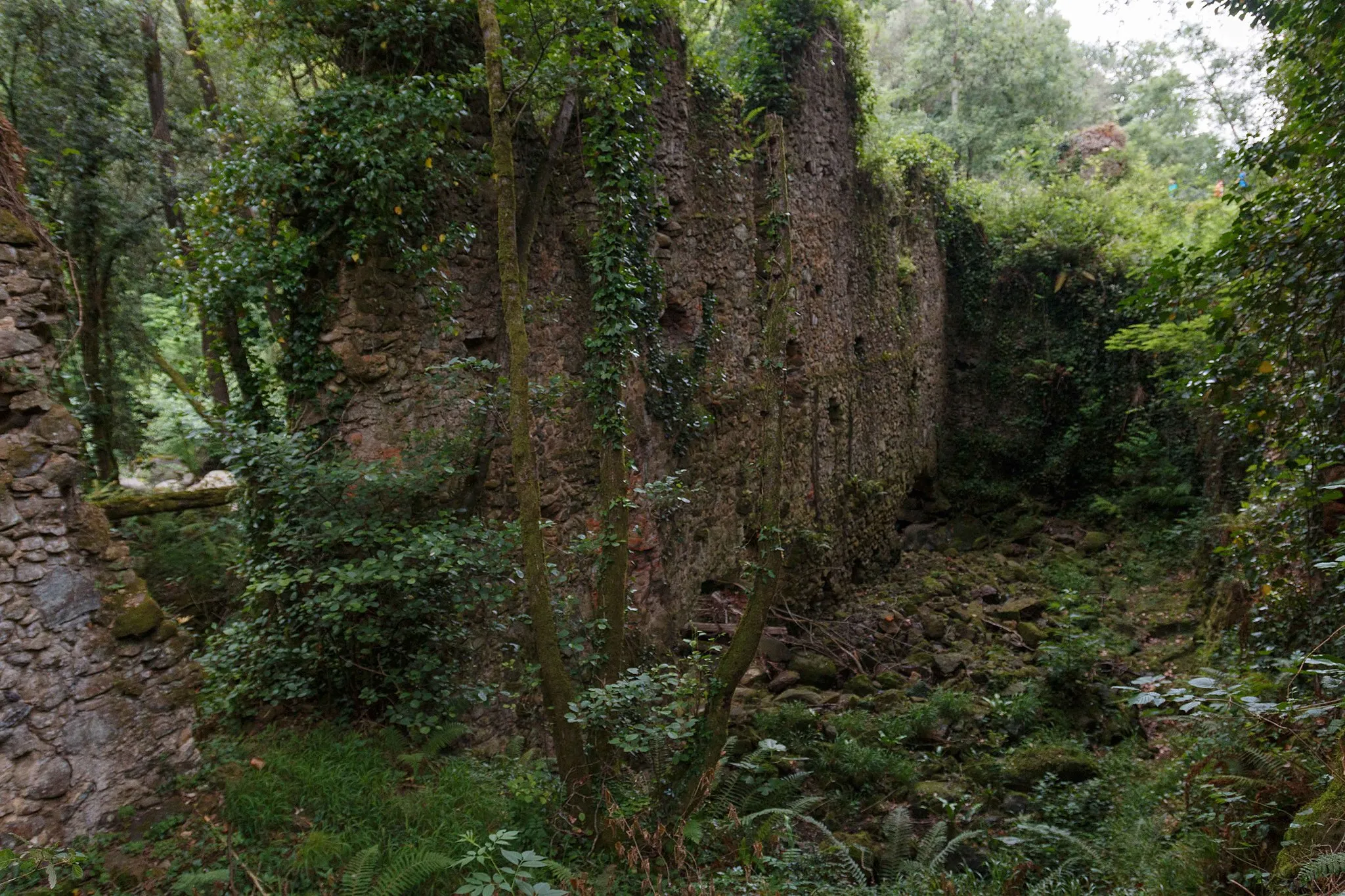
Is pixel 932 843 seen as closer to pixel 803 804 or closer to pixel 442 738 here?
pixel 803 804

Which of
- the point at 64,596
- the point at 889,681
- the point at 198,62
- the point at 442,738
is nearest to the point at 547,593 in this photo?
the point at 442,738

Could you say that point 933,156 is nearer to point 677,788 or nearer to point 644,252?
point 644,252

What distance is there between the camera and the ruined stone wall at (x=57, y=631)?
127 inches

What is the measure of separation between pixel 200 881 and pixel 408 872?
81 centimetres

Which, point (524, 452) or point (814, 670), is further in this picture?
point (814, 670)

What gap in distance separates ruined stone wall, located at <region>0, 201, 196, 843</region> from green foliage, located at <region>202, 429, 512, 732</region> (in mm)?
762

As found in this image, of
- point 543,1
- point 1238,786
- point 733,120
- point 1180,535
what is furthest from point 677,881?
point 1180,535

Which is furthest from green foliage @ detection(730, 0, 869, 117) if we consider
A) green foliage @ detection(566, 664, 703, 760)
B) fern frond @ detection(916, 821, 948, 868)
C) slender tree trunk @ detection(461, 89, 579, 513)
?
fern frond @ detection(916, 821, 948, 868)

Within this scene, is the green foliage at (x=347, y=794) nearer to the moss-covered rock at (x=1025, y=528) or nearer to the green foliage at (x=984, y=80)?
the moss-covered rock at (x=1025, y=528)

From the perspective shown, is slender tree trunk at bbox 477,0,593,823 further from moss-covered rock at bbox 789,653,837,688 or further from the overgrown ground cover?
moss-covered rock at bbox 789,653,837,688

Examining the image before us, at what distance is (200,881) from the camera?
122 inches

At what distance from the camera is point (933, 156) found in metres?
14.9

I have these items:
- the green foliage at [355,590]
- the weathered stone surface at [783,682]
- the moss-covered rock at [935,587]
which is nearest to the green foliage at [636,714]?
the green foliage at [355,590]

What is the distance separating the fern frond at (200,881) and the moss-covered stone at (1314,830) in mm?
4094
